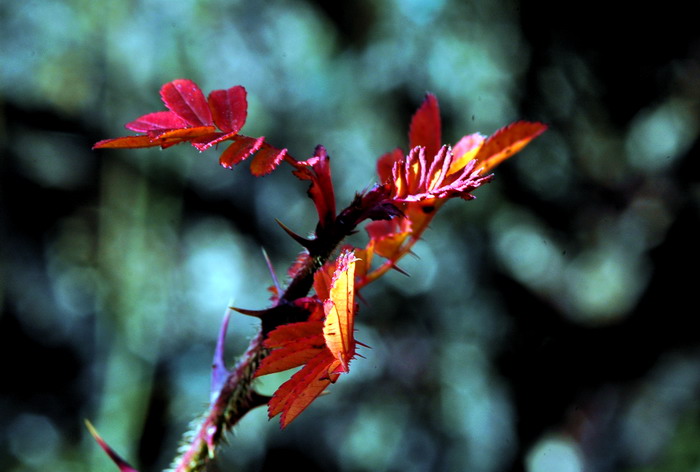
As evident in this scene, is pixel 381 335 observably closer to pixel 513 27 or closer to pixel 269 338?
pixel 513 27

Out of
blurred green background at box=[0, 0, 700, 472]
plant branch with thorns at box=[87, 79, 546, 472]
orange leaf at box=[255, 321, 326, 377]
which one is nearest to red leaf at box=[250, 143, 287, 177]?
plant branch with thorns at box=[87, 79, 546, 472]

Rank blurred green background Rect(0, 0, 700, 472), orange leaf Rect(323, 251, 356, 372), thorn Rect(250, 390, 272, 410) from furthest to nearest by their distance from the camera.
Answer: blurred green background Rect(0, 0, 700, 472)
thorn Rect(250, 390, 272, 410)
orange leaf Rect(323, 251, 356, 372)

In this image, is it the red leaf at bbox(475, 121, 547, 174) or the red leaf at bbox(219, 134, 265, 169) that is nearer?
the red leaf at bbox(219, 134, 265, 169)

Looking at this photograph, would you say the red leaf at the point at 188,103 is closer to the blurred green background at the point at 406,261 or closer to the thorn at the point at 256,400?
the thorn at the point at 256,400

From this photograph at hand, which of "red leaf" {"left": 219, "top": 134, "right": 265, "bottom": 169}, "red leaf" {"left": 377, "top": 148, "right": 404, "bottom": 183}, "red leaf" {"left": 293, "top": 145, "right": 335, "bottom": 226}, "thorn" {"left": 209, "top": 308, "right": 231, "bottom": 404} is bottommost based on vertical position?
"thorn" {"left": 209, "top": 308, "right": 231, "bottom": 404}

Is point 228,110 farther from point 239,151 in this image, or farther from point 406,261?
point 406,261

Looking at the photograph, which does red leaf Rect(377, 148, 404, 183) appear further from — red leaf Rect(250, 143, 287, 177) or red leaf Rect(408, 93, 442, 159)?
red leaf Rect(250, 143, 287, 177)

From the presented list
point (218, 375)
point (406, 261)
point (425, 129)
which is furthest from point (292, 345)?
point (406, 261)

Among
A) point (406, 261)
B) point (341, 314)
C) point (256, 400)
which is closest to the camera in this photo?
point (341, 314)
